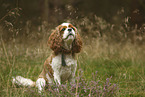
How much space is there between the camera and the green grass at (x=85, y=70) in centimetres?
279

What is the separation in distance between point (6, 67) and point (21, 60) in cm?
70

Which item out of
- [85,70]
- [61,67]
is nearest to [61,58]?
[61,67]

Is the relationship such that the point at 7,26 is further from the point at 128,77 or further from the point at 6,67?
the point at 128,77

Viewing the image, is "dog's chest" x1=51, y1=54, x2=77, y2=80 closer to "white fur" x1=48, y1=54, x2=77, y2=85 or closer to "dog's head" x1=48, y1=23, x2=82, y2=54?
"white fur" x1=48, y1=54, x2=77, y2=85

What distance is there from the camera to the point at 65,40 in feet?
9.54

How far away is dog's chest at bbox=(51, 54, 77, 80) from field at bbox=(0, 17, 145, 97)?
5.9 inches

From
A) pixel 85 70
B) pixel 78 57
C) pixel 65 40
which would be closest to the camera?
pixel 65 40

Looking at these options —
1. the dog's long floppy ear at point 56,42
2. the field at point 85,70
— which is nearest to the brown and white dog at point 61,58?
the dog's long floppy ear at point 56,42

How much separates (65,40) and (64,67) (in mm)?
436

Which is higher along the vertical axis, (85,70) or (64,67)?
(64,67)

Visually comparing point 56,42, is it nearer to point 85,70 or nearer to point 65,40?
point 65,40

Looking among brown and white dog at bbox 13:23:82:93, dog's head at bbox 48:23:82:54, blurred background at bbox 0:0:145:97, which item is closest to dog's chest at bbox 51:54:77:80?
brown and white dog at bbox 13:23:82:93

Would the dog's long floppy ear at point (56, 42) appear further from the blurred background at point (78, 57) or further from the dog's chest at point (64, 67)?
the blurred background at point (78, 57)

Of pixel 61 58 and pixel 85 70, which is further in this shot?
pixel 85 70
